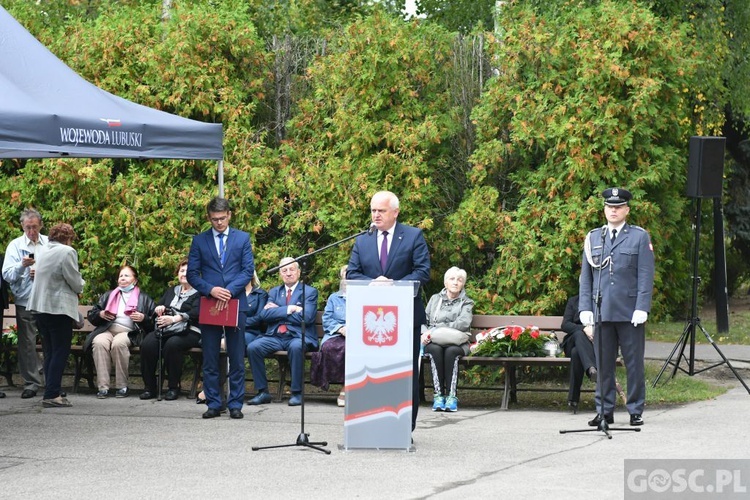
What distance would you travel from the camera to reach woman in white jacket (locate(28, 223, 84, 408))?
37.6 ft

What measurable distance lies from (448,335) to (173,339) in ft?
9.79

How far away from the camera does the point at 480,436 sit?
998 cm

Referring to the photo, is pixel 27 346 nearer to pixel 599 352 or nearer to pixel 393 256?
pixel 393 256

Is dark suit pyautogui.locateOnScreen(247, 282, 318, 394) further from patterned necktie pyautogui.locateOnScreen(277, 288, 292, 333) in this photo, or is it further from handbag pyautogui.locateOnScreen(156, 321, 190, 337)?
handbag pyautogui.locateOnScreen(156, 321, 190, 337)

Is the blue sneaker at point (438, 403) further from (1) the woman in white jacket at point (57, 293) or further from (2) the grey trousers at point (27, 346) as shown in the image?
(2) the grey trousers at point (27, 346)

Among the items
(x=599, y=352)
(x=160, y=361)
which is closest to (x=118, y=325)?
(x=160, y=361)

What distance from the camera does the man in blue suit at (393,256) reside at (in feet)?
30.9

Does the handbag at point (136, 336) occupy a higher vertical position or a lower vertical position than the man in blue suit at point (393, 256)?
lower

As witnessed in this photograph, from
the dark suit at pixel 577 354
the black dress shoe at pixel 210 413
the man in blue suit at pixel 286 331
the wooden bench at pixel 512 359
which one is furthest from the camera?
the man in blue suit at pixel 286 331

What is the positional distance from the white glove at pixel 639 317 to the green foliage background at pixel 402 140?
9.57 feet

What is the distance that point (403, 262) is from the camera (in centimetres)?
949

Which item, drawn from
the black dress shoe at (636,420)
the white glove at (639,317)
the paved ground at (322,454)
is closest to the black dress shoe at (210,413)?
the paved ground at (322,454)

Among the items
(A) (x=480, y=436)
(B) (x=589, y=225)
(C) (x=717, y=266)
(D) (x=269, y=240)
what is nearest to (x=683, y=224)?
(C) (x=717, y=266)

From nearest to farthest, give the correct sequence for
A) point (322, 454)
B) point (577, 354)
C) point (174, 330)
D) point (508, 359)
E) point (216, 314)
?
point (322, 454) < point (216, 314) < point (577, 354) < point (508, 359) < point (174, 330)
